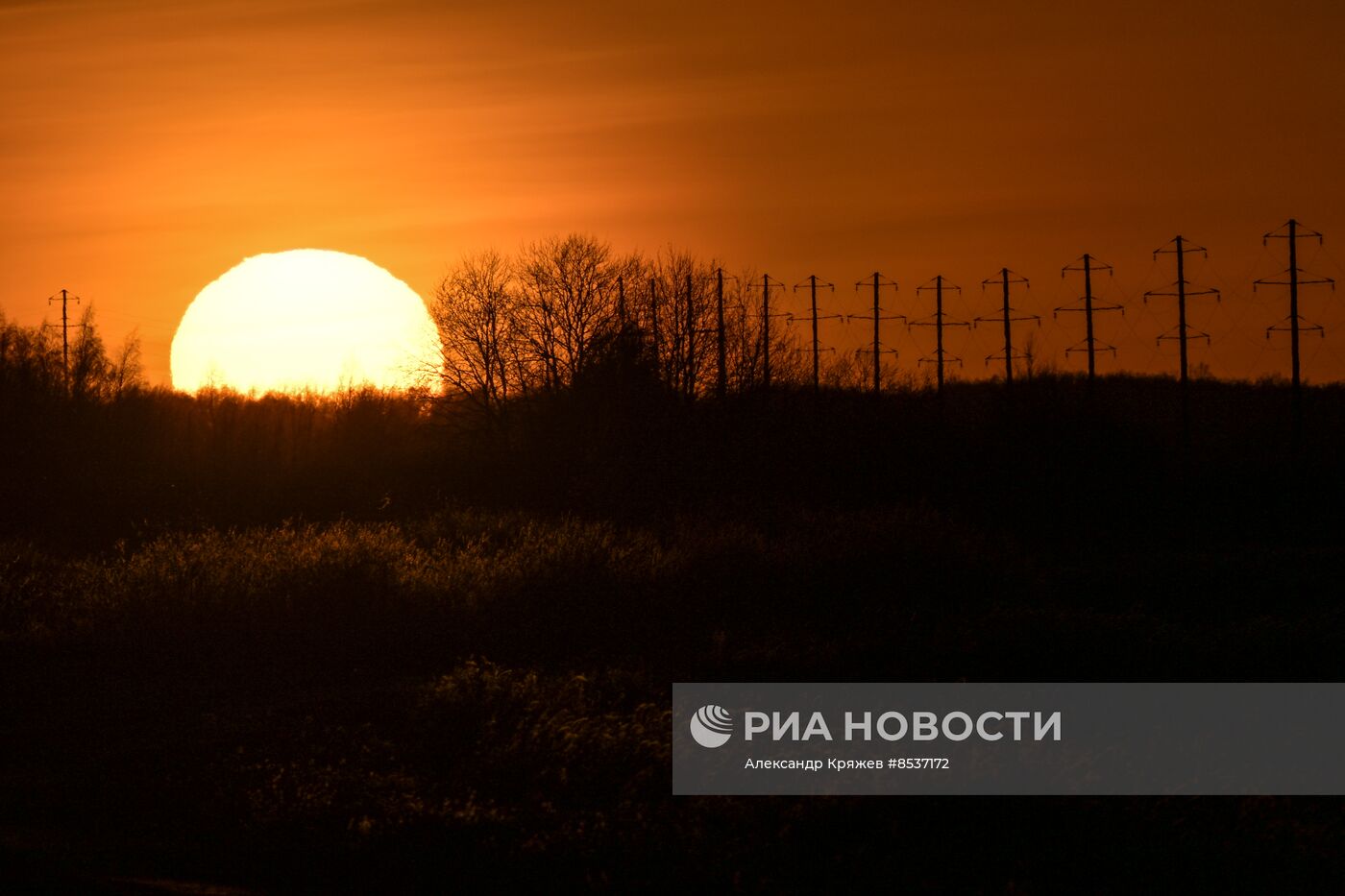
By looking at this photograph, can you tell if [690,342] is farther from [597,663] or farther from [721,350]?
[597,663]

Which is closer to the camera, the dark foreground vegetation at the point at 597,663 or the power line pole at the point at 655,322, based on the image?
the dark foreground vegetation at the point at 597,663

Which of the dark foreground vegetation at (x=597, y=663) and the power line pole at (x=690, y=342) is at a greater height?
the power line pole at (x=690, y=342)

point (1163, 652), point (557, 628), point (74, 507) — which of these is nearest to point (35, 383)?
point (74, 507)

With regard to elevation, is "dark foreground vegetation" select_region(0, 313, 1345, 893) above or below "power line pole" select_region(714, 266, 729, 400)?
below

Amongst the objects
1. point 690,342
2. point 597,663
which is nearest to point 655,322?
point 690,342

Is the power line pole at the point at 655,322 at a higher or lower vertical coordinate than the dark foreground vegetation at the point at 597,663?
higher

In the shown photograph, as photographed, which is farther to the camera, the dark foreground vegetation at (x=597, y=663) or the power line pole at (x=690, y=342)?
the power line pole at (x=690, y=342)

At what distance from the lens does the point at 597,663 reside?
1830 cm

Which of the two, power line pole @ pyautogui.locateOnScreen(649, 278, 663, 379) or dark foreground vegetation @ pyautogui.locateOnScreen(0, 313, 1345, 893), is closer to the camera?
dark foreground vegetation @ pyautogui.locateOnScreen(0, 313, 1345, 893)

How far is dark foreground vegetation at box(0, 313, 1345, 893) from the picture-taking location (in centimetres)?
1047

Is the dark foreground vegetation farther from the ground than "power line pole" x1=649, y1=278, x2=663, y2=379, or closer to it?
closer to it

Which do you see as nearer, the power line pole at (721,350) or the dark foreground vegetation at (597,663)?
the dark foreground vegetation at (597,663)

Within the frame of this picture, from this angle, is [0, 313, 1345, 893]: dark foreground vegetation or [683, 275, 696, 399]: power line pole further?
[683, 275, 696, 399]: power line pole

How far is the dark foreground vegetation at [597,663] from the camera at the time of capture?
412 inches
